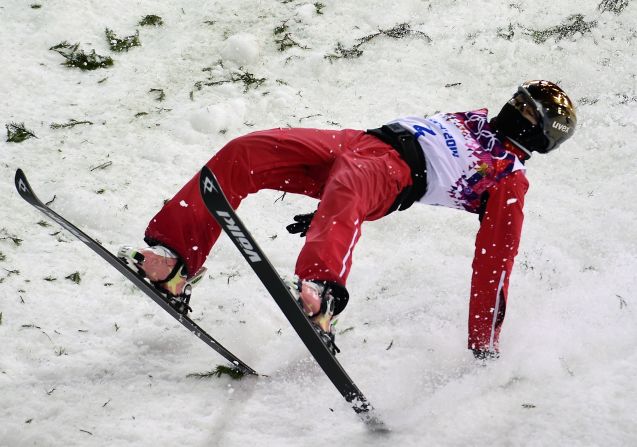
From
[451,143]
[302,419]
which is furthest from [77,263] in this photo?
[451,143]

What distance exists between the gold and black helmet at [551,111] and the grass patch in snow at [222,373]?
2.15 meters

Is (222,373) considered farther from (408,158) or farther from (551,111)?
(551,111)

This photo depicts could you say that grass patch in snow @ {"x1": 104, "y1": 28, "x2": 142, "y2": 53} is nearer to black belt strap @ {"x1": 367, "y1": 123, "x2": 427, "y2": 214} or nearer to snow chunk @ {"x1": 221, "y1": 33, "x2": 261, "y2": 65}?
snow chunk @ {"x1": 221, "y1": 33, "x2": 261, "y2": 65}

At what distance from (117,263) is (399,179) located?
1.50 m

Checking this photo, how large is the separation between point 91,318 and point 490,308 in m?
2.29

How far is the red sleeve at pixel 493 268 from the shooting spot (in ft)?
11.0

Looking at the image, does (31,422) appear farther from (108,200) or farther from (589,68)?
(589,68)

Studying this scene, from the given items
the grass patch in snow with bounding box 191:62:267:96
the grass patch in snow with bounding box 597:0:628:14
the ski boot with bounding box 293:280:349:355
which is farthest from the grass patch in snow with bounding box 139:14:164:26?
the ski boot with bounding box 293:280:349:355

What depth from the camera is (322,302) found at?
274 centimetres

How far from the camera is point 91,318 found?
3.79m

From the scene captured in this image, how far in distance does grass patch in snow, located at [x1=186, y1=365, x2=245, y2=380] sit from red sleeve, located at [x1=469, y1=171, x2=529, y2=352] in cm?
126

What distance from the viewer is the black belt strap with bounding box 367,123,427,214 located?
348cm

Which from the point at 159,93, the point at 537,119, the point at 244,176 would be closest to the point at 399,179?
the point at 244,176

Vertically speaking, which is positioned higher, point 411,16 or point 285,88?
point 411,16
